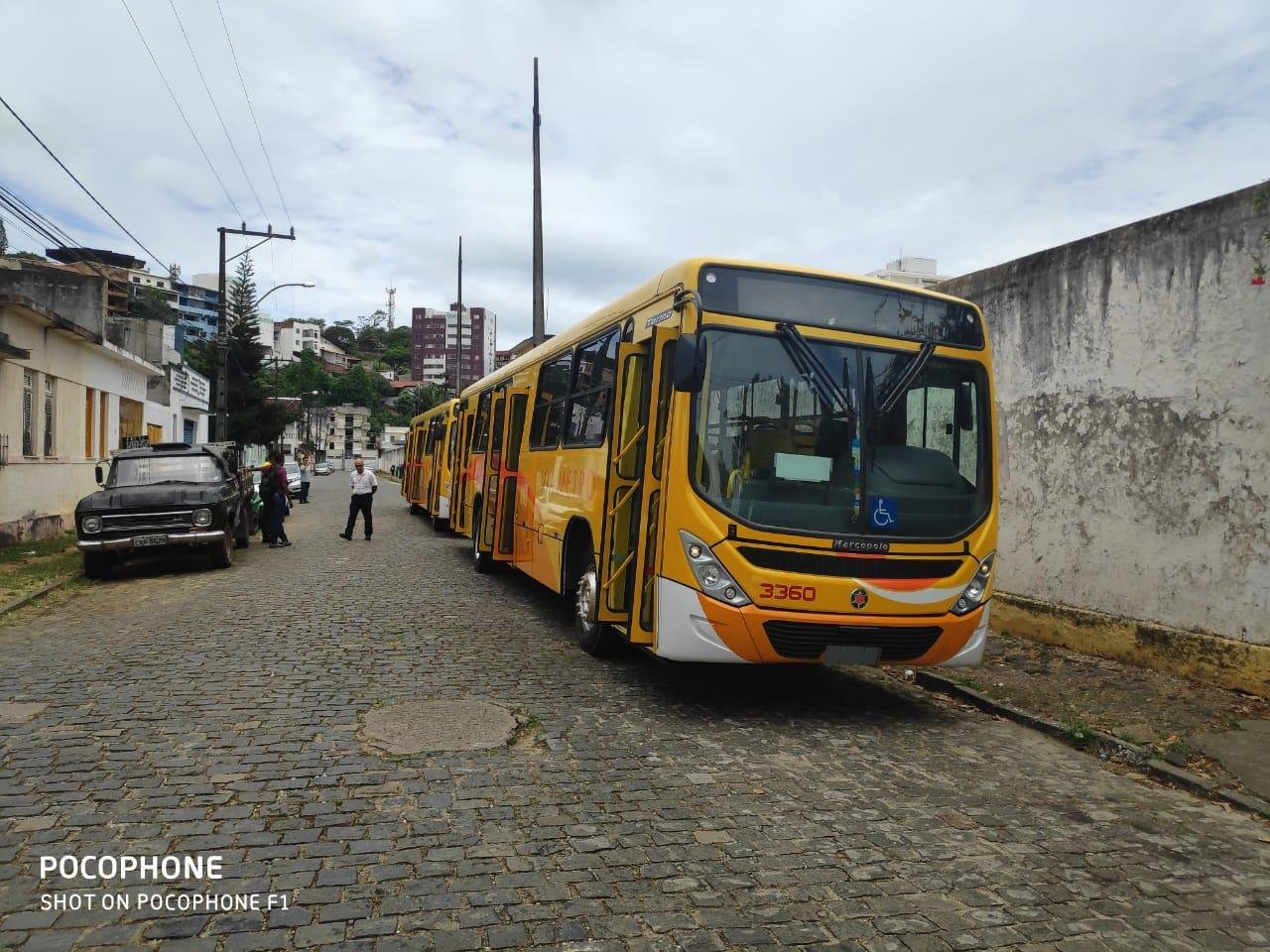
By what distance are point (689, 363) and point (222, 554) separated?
10.3m

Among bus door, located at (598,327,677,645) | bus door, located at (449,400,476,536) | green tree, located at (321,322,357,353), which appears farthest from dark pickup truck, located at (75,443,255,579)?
green tree, located at (321,322,357,353)

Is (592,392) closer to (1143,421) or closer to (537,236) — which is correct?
(1143,421)

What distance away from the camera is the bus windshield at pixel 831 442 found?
20.2 feet

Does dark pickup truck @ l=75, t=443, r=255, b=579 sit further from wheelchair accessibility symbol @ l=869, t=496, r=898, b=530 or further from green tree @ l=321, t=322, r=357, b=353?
green tree @ l=321, t=322, r=357, b=353

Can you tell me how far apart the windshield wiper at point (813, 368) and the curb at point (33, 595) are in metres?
8.95

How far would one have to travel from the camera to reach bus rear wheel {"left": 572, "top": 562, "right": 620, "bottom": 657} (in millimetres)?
7918

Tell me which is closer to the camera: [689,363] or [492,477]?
[689,363]

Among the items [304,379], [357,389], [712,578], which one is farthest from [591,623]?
[357,389]

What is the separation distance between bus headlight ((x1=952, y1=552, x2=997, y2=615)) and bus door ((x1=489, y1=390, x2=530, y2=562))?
631 centimetres

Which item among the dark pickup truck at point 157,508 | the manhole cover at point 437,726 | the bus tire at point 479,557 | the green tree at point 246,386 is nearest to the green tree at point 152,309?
the green tree at point 246,386

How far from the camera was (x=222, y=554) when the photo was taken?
45.0ft

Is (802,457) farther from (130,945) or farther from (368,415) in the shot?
(368,415)

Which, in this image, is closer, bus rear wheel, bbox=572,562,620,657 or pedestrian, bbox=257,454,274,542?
bus rear wheel, bbox=572,562,620,657

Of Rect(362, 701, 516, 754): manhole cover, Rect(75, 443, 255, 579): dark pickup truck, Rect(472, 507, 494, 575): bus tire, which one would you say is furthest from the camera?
Rect(472, 507, 494, 575): bus tire
